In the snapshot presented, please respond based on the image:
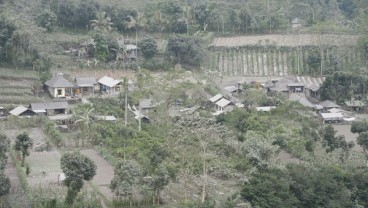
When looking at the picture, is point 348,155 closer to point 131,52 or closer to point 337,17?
point 131,52

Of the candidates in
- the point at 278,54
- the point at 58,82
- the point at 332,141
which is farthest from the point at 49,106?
the point at 278,54

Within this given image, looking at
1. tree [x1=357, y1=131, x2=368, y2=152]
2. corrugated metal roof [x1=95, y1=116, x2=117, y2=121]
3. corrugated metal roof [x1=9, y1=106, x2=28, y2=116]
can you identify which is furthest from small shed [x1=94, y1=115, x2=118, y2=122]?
tree [x1=357, y1=131, x2=368, y2=152]

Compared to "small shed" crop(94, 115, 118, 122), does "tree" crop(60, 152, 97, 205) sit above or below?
below

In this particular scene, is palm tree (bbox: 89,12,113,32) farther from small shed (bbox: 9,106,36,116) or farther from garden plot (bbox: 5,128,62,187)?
garden plot (bbox: 5,128,62,187)

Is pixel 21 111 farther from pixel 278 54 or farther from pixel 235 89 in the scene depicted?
pixel 278 54

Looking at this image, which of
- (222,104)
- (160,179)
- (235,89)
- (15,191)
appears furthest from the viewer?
(235,89)

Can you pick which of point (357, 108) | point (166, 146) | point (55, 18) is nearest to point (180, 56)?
point (55, 18)
